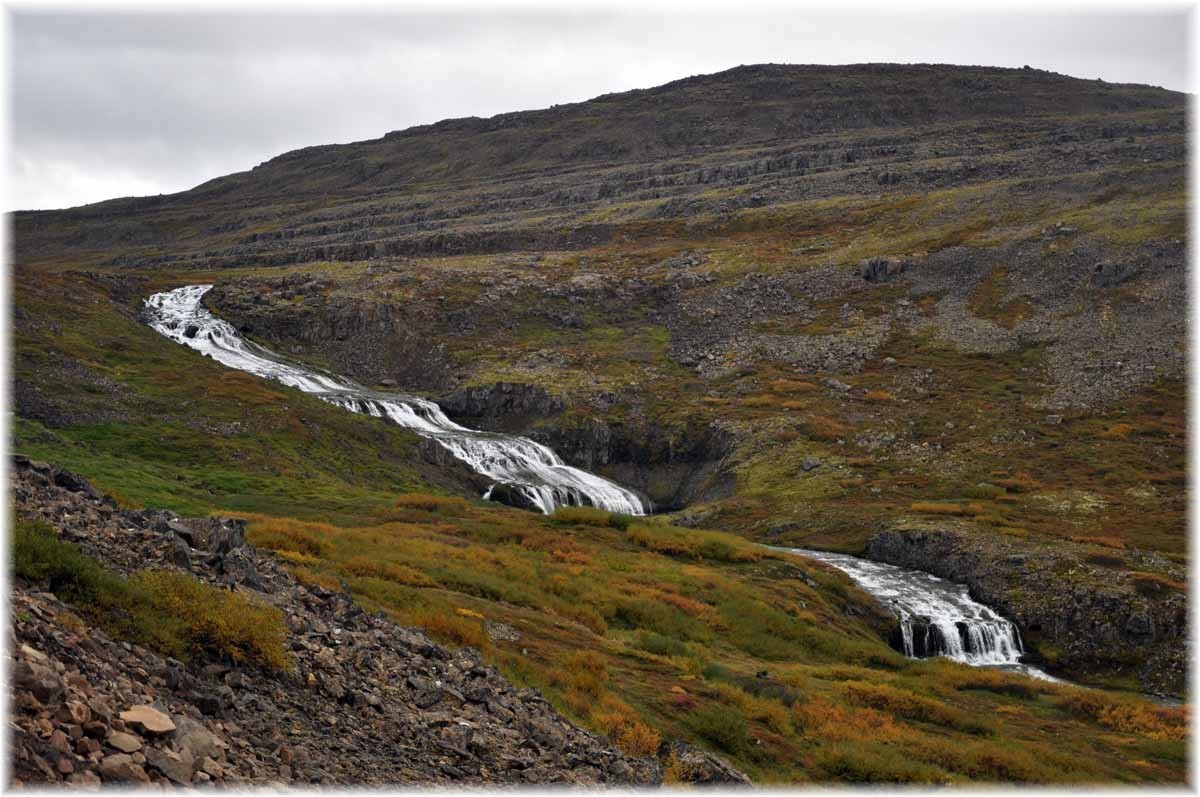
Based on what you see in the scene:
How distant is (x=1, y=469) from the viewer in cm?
1673

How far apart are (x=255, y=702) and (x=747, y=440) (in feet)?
214

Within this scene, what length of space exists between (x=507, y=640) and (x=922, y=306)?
88.1 meters

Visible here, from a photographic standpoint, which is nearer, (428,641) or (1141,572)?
(428,641)

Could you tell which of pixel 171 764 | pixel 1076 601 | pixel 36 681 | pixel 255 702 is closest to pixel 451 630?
pixel 255 702

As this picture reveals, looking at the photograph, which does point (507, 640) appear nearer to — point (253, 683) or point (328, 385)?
point (253, 683)

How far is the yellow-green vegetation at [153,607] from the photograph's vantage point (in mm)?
13758

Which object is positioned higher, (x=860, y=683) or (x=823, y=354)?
(x=823, y=354)

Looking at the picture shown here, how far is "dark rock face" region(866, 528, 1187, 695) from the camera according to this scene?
43469 mm

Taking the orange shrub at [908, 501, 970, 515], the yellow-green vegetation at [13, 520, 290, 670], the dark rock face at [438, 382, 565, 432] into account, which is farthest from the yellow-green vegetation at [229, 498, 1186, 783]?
the dark rock face at [438, 382, 565, 432]

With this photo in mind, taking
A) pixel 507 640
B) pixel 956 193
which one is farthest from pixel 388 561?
pixel 956 193

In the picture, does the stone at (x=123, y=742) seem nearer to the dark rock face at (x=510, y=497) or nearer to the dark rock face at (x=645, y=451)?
the dark rock face at (x=510, y=497)

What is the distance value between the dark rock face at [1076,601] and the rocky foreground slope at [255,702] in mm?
33478

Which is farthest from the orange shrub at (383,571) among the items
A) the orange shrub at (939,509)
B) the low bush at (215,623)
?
the orange shrub at (939,509)

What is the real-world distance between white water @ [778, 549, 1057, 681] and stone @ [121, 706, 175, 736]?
39.9m
